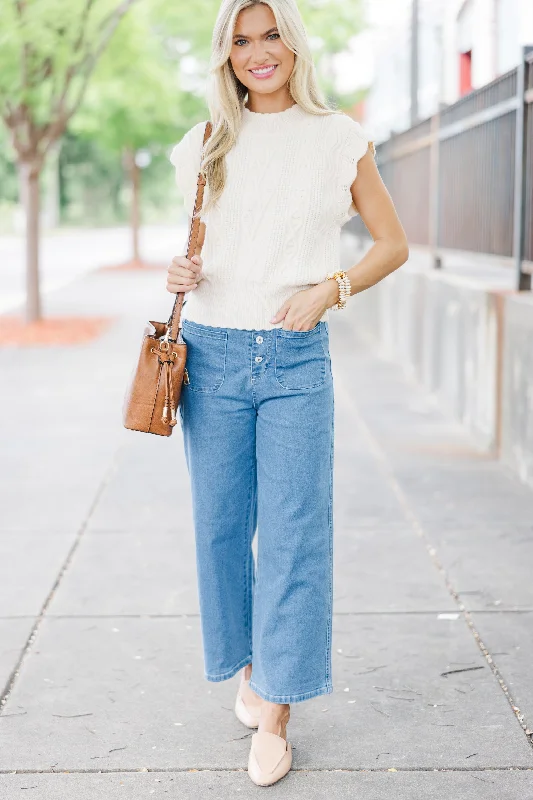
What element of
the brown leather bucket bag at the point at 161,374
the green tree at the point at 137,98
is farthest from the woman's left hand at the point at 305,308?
the green tree at the point at 137,98

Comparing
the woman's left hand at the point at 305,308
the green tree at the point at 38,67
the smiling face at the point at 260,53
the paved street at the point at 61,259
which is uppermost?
the green tree at the point at 38,67

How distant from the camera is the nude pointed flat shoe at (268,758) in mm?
3074

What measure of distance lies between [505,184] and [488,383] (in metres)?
1.21

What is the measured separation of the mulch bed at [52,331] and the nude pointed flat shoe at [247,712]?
939cm

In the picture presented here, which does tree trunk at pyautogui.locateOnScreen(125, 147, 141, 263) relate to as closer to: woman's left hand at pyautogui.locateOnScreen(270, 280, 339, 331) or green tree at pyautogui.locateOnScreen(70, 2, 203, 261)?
green tree at pyautogui.locateOnScreen(70, 2, 203, 261)

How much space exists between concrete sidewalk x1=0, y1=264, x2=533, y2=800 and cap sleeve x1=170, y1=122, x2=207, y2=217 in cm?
148

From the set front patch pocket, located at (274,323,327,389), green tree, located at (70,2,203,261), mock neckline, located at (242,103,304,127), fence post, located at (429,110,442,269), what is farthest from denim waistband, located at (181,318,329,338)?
green tree, located at (70,2,203,261)

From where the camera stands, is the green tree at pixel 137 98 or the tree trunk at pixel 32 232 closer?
the tree trunk at pixel 32 232

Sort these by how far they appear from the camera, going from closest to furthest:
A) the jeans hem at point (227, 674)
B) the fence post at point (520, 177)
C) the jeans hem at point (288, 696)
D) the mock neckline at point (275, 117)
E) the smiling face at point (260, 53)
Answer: the smiling face at point (260, 53), the mock neckline at point (275, 117), the jeans hem at point (288, 696), the jeans hem at point (227, 674), the fence post at point (520, 177)

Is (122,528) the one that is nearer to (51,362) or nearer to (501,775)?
(501,775)

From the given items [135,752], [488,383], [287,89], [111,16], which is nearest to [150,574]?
[135,752]

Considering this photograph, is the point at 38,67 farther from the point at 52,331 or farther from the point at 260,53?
the point at 260,53

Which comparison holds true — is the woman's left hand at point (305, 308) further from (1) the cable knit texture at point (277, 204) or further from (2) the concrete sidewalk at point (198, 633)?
(2) the concrete sidewalk at point (198, 633)

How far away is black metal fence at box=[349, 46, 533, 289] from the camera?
6.72m
